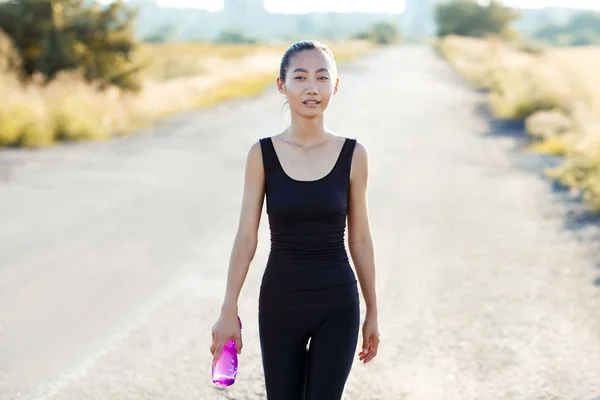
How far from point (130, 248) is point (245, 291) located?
5.52 ft

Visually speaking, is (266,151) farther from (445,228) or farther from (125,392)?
(445,228)

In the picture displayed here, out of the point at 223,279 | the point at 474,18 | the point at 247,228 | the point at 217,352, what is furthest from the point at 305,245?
the point at 474,18

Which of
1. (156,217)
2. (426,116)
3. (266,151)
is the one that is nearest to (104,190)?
(156,217)

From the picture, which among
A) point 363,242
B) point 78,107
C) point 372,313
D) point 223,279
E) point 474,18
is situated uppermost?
point 474,18

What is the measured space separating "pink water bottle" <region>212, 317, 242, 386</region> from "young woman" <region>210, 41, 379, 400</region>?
0.08ft

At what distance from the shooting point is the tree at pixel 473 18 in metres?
84.7

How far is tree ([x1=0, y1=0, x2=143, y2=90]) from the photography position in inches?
691

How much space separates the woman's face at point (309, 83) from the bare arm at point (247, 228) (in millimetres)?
206

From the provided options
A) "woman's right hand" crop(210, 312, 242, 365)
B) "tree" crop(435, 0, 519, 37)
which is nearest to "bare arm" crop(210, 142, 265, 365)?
"woman's right hand" crop(210, 312, 242, 365)

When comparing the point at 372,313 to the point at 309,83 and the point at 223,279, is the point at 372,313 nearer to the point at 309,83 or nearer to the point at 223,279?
the point at 309,83

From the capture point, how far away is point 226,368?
2445mm

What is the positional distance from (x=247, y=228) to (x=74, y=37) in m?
16.8

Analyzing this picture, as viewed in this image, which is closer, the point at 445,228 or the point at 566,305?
the point at 566,305

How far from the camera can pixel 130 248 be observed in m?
6.88
